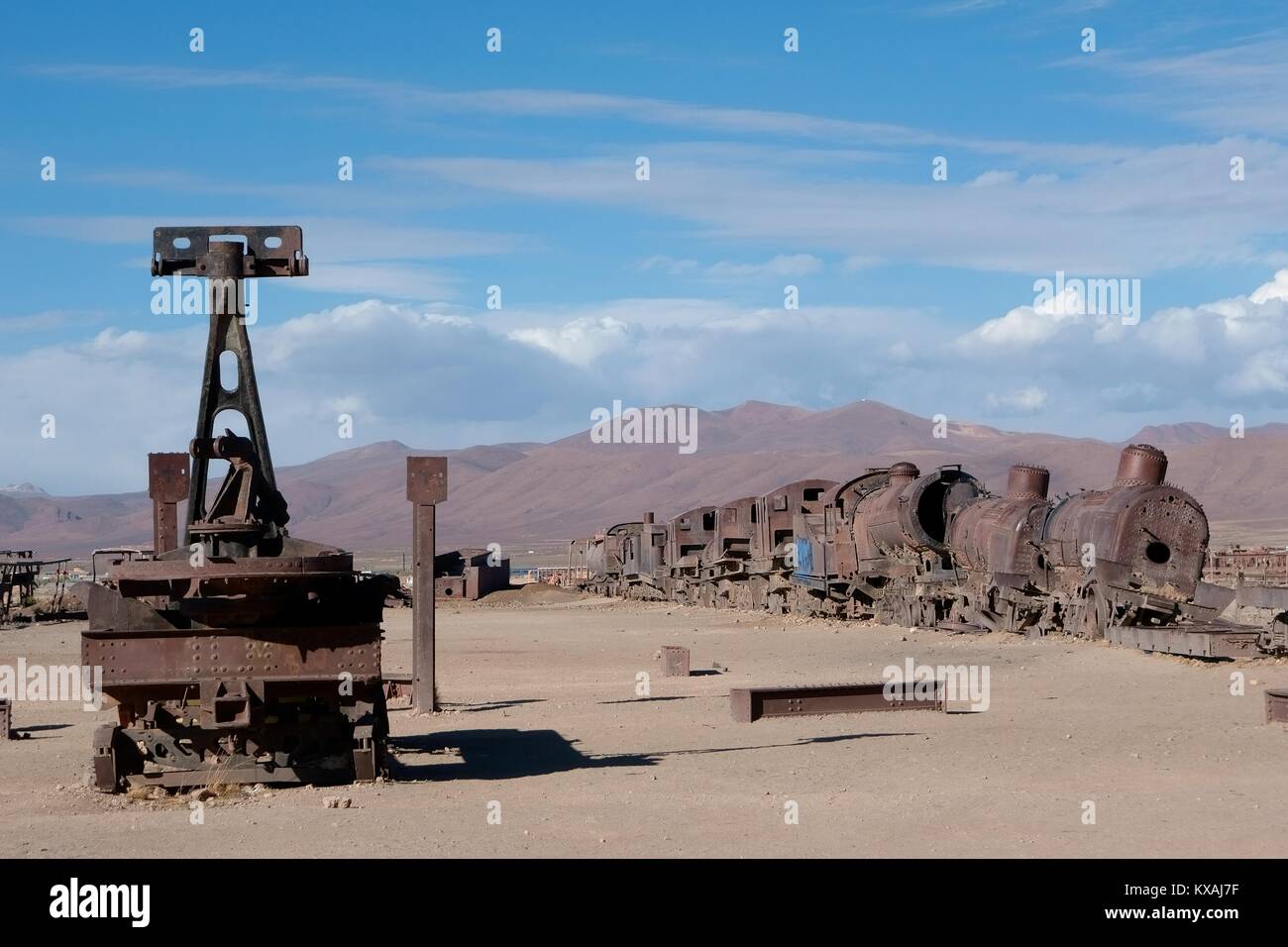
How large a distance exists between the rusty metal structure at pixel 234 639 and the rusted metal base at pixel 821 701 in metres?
4.72

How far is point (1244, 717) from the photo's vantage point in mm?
14117

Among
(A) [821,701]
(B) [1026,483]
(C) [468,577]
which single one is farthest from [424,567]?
(C) [468,577]

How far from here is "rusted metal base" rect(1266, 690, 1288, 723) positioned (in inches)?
526

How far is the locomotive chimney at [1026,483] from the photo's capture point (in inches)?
1020

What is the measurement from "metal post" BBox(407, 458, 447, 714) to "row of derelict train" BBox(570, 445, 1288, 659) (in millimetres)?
9203

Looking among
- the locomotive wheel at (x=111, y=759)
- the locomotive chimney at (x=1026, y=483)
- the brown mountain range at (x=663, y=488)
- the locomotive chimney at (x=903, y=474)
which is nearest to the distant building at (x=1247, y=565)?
the locomotive chimney at (x=903, y=474)

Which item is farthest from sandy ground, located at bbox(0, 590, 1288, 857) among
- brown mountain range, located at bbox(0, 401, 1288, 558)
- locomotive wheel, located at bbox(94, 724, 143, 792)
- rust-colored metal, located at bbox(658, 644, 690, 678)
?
brown mountain range, located at bbox(0, 401, 1288, 558)

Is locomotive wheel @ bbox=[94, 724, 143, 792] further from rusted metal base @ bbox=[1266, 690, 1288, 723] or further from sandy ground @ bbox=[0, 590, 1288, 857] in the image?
rusted metal base @ bbox=[1266, 690, 1288, 723]

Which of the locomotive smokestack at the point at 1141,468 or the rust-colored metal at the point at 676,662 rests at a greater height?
the locomotive smokestack at the point at 1141,468

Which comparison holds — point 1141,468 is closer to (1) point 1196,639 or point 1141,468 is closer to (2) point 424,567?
(1) point 1196,639

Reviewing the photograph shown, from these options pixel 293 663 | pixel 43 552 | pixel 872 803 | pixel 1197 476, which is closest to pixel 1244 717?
pixel 872 803

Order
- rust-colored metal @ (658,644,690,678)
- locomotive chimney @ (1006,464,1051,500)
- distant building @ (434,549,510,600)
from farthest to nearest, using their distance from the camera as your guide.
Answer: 1. distant building @ (434,549,510,600)
2. locomotive chimney @ (1006,464,1051,500)
3. rust-colored metal @ (658,644,690,678)

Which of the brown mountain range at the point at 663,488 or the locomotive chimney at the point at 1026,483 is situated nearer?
the locomotive chimney at the point at 1026,483

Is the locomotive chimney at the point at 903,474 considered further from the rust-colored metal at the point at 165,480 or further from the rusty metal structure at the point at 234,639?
the rusty metal structure at the point at 234,639
